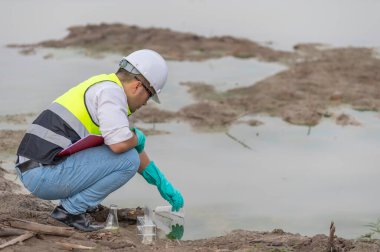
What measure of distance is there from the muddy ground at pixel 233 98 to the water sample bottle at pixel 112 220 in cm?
8

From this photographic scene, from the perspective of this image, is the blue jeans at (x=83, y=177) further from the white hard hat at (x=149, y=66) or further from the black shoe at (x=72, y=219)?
the white hard hat at (x=149, y=66)

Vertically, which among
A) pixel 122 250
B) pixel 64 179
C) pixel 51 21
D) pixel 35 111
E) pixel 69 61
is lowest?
pixel 122 250

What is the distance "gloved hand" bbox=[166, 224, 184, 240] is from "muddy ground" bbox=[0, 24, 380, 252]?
290 mm

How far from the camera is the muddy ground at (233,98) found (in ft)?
13.9

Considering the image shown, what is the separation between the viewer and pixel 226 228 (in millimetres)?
4965

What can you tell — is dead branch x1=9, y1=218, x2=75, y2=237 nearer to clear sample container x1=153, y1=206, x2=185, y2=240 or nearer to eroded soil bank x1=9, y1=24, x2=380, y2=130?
clear sample container x1=153, y1=206, x2=185, y2=240

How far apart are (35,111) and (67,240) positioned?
3535 millimetres

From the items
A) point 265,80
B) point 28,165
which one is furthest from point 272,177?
point 265,80

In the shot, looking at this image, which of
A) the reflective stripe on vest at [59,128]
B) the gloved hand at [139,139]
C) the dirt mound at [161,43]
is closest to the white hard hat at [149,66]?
the reflective stripe on vest at [59,128]

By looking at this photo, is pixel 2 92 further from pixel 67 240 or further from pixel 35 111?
pixel 67 240

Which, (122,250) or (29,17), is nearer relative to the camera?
(122,250)

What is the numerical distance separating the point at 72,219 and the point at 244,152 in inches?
99.2

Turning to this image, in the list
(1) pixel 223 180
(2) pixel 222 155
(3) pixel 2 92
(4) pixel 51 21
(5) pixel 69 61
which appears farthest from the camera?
(4) pixel 51 21

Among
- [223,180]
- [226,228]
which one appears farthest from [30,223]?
[223,180]
